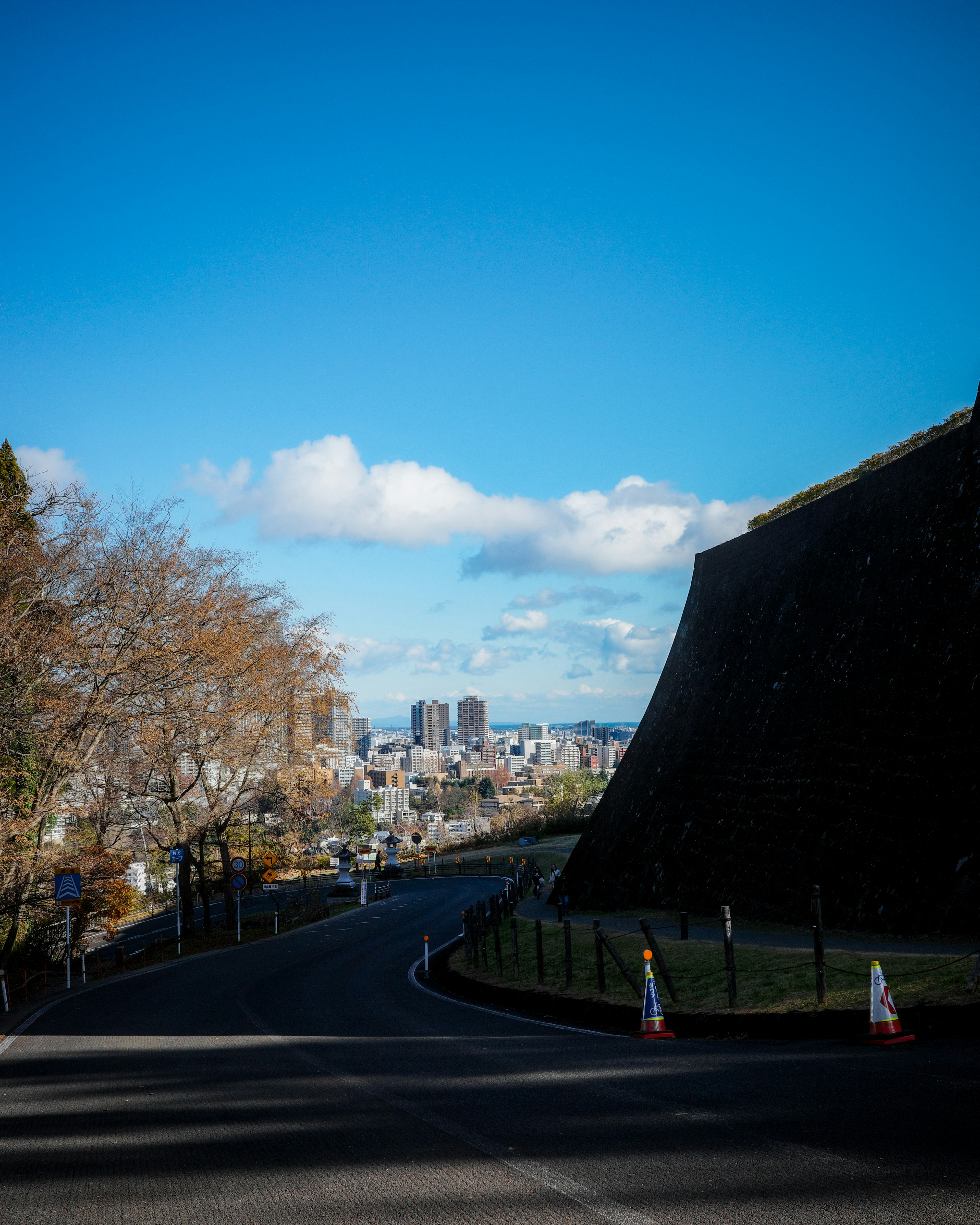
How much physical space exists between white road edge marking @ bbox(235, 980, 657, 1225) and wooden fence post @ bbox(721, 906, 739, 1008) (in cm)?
467

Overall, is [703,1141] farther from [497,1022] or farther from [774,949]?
[774,949]

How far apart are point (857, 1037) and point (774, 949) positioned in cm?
528

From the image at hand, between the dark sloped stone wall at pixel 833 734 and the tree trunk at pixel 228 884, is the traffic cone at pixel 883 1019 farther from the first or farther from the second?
the tree trunk at pixel 228 884

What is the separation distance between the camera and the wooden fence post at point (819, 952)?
932 centimetres

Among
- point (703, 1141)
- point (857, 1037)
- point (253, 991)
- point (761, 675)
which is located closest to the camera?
point (703, 1141)

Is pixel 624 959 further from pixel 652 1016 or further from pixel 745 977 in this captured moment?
pixel 652 1016

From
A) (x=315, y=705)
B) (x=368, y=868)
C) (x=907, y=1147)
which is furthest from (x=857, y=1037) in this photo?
(x=368, y=868)

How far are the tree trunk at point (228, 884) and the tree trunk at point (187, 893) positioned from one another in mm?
1146

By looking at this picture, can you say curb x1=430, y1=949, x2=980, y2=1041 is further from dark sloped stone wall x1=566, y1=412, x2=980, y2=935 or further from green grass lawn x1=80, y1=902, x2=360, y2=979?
green grass lawn x1=80, y1=902, x2=360, y2=979

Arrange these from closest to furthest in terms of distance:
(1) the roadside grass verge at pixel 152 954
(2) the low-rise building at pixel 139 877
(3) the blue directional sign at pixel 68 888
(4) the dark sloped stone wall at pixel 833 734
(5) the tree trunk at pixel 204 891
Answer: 1. (4) the dark sloped stone wall at pixel 833 734
2. (3) the blue directional sign at pixel 68 888
3. (1) the roadside grass verge at pixel 152 954
4. (5) the tree trunk at pixel 204 891
5. (2) the low-rise building at pixel 139 877

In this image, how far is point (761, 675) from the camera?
2125cm

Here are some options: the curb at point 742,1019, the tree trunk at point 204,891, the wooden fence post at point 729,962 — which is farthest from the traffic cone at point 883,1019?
the tree trunk at point 204,891

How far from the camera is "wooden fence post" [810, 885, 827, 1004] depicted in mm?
9320

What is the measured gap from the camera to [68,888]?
20109mm
